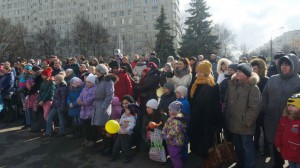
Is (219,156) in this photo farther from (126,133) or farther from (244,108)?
(126,133)

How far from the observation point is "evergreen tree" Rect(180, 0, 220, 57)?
33.3 m

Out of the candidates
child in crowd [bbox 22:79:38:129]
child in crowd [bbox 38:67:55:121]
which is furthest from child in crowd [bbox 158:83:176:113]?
child in crowd [bbox 22:79:38:129]

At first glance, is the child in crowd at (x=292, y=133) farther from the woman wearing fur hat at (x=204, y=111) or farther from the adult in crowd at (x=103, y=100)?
the adult in crowd at (x=103, y=100)

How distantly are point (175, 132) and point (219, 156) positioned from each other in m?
0.89

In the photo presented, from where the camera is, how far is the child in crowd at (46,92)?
26.3 ft

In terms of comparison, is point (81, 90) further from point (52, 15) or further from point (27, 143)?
point (52, 15)

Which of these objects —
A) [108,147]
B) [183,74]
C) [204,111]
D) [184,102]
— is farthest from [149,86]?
[204,111]

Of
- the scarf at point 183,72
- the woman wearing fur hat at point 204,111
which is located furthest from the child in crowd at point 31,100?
the woman wearing fur hat at point 204,111

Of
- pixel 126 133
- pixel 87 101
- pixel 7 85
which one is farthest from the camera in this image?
pixel 7 85

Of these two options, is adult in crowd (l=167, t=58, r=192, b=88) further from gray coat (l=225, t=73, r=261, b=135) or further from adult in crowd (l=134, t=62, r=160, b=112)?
gray coat (l=225, t=73, r=261, b=135)

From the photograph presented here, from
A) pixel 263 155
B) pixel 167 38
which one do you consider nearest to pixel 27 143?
pixel 263 155

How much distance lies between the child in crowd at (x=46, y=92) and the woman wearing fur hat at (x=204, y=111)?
183 inches

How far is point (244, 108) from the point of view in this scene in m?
4.64

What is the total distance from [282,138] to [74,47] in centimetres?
7373
